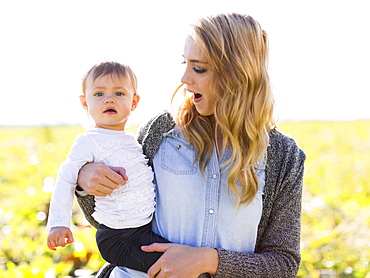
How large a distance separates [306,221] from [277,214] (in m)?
1.84

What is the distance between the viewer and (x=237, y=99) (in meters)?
2.22

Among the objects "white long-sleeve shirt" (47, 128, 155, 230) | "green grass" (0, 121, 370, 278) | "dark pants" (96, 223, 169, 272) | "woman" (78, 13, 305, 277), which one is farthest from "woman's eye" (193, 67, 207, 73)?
"green grass" (0, 121, 370, 278)

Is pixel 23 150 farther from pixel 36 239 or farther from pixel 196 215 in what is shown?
pixel 196 215

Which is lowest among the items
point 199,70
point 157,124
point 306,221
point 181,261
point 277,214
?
point 306,221

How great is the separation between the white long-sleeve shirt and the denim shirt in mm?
79

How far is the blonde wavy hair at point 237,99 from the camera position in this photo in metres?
2.17

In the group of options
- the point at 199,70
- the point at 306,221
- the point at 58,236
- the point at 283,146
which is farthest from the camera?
the point at 306,221

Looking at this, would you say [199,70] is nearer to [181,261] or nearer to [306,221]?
[181,261]

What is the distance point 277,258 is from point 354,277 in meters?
0.99

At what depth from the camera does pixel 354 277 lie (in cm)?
298

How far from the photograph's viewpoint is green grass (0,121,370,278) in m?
3.13

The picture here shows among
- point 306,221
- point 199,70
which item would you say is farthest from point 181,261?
point 306,221

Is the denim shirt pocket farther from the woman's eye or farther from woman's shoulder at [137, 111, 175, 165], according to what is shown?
the woman's eye

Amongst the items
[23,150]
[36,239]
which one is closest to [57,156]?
[23,150]
